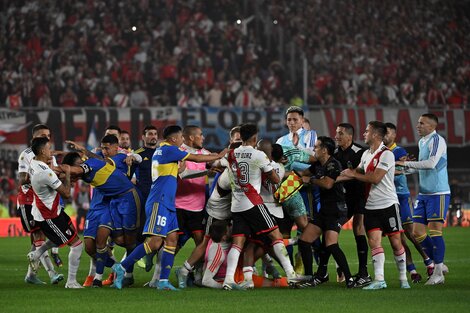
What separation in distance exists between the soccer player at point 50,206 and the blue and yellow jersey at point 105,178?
271 mm

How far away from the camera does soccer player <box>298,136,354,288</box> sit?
38.3 ft

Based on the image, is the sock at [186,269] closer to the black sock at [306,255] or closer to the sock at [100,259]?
the sock at [100,259]

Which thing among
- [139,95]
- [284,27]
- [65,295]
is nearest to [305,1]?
[284,27]

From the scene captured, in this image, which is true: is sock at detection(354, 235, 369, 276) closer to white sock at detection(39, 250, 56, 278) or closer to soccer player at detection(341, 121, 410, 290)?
soccer player at detection(341, 121, 410, 290)

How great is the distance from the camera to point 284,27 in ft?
107

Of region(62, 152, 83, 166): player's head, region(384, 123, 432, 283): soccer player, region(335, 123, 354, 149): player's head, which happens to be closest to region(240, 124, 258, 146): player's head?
region(335, 123, 354, 149): player's head

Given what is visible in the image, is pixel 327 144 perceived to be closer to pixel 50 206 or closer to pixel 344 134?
pixel 344 134

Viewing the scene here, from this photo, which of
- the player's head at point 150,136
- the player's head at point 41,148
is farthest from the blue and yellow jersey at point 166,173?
the player's head at point 150,136

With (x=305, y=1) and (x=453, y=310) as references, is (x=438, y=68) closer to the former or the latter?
(x=305, y=1)

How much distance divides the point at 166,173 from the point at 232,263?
1302mm

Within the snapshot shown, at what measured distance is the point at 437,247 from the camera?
12414mm

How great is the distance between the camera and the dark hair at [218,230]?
38.9ft

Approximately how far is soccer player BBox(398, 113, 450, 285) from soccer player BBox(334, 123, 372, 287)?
63 cm

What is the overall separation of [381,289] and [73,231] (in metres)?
3.80
